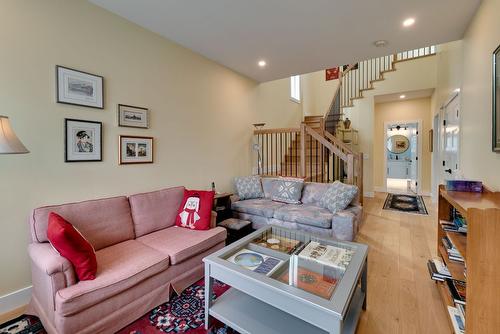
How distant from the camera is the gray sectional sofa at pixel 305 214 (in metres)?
2.85

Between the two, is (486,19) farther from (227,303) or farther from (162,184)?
(162,184)

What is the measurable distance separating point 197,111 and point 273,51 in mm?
1398

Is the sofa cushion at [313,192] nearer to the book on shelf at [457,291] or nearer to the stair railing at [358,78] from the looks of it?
the book on shelf at [457,291]

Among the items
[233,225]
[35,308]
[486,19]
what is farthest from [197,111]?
[486,19]

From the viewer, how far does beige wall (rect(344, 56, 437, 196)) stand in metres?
5.28

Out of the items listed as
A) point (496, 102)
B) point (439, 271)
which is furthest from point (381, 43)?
point (439, 271)

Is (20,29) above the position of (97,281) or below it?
above

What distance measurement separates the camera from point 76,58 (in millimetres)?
2236

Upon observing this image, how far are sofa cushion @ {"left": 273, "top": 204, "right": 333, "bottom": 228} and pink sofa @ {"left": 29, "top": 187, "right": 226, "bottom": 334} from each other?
102cm

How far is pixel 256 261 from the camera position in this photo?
1745 millimetres

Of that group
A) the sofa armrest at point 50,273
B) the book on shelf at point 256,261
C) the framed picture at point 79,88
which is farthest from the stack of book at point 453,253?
the framed picture at point 79,88

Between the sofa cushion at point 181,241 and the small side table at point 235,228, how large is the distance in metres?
0.57

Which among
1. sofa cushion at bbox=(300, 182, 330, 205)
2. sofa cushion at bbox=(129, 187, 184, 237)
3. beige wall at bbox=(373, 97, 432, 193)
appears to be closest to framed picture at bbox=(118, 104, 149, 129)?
sofa cushion at bbox=(129, 187, 184, 237)

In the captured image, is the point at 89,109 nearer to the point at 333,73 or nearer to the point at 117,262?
the point at 117,262
